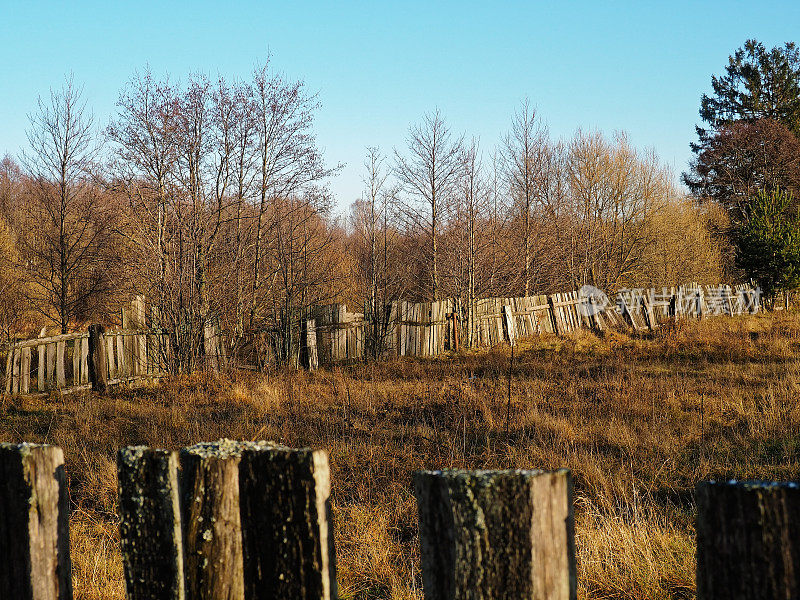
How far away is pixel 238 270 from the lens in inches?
553

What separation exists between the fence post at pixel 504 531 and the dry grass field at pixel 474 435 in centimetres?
191

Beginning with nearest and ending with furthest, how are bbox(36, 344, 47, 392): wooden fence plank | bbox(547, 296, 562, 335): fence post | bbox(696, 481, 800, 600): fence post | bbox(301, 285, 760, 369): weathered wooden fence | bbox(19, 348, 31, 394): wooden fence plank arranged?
bbox(696, 481, 800, 600): fence post → bbox(19, 348, 31, 394): wooden fence plank → bbox(36, 344, 47, 392): wooden fence plank → bbox(301, 285, 760, 369): weathered wooden fence → bbox(547, 296, 562, 335): fence post

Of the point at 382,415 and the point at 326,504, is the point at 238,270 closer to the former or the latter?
the point at 382,415

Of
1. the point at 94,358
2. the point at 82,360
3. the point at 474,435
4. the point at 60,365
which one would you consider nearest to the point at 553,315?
the point at 474,435

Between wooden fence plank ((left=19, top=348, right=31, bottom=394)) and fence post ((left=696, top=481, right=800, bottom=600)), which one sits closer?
fence post ((left=696, top=481, right=800, bottom=600))

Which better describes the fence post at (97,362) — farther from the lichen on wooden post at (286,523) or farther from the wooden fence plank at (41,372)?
the lichen on wooden post at (286,523)

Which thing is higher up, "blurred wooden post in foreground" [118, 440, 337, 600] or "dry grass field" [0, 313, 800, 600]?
"blurred wooden post in foreground" [118, 440, 337, 600]

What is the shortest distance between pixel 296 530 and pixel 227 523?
166 mm

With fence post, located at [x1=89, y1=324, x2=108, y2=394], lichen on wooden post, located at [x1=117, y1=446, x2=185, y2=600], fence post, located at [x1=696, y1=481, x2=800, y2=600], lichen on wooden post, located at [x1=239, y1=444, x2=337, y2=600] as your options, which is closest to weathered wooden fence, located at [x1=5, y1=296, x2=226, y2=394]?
fence post, located at [x1=89, y1=324, x2=108, y2=394]

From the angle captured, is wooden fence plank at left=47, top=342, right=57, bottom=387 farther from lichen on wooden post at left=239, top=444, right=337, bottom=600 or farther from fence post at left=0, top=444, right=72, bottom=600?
lichen on wooden post at left=239, top=444, right=337, bottom=600

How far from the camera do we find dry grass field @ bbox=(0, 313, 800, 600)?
3246 millimetres

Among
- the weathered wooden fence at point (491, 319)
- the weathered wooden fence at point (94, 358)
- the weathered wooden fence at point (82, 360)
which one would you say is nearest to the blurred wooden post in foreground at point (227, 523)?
the weathered wooden fence at point (94, 358)

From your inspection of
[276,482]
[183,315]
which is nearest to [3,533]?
[276,482]

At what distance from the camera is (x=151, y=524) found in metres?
1.26
